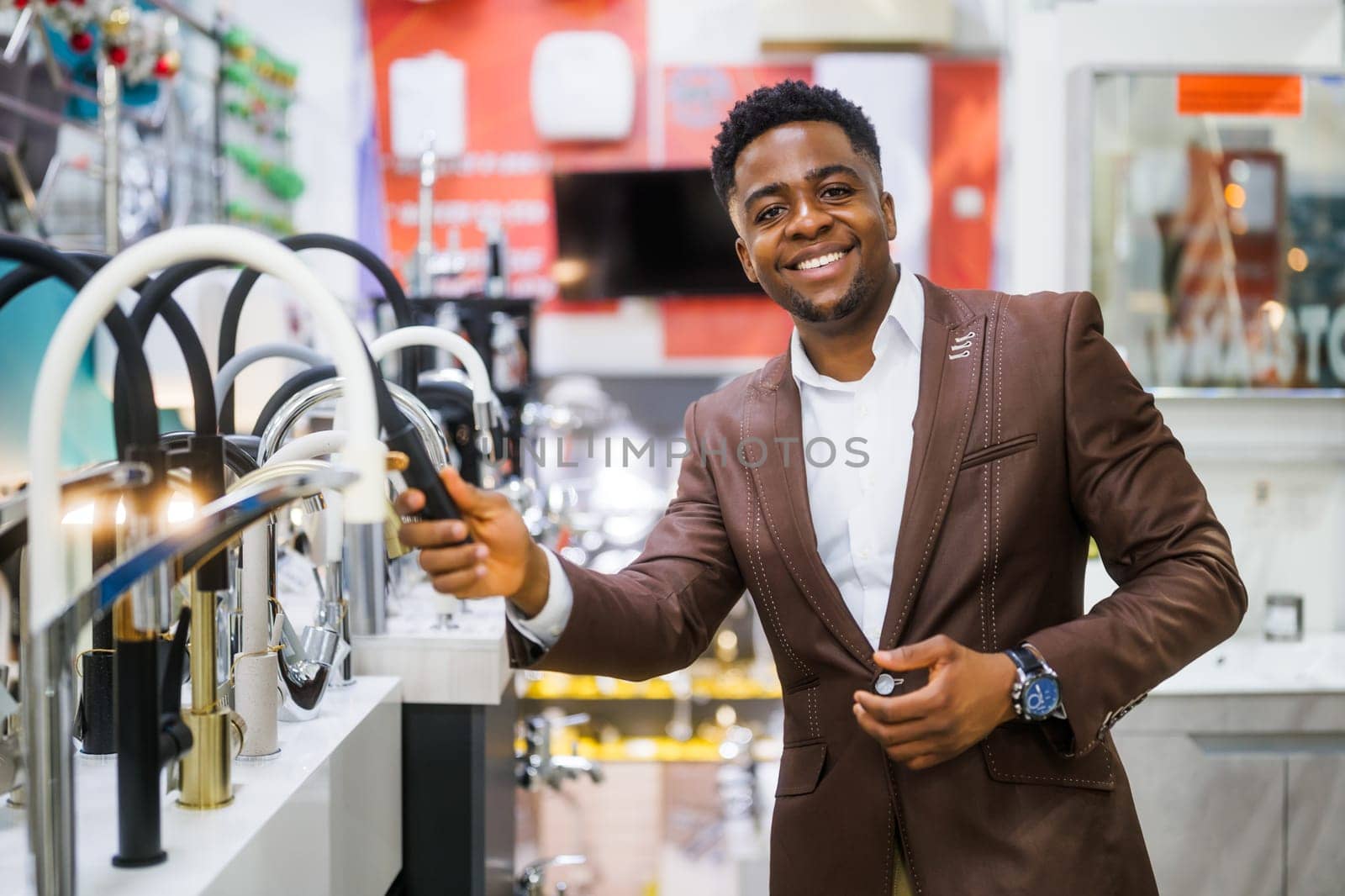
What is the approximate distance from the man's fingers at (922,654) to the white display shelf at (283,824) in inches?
23.9

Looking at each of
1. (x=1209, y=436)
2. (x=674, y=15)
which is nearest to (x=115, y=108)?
(x=674, y=15)

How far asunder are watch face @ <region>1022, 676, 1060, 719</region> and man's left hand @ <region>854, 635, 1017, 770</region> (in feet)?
0.15

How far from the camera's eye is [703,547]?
4.74ft

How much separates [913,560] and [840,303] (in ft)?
1.10

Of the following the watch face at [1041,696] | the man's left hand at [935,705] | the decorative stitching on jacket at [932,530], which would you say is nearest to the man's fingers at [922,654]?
the man's left hand at [935,705]

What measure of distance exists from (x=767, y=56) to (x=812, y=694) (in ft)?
12.6

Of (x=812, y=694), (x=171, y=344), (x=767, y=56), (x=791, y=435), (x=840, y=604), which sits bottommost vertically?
(x=812, y=694)

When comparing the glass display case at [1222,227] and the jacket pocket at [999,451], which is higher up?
the glass display case at [1222,227]

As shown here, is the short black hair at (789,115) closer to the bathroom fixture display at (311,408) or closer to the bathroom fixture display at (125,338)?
the bathroom fixture display at (311,408)

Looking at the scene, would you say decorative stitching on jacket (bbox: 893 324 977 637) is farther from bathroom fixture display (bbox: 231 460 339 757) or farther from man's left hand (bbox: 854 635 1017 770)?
bathroom fixture display (bbox: 231 460 339 757)

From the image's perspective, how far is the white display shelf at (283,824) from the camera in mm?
939

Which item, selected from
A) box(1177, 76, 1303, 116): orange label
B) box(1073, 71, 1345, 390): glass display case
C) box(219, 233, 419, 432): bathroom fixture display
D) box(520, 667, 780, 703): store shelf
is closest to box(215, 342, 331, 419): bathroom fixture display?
box(219, 233, 419, 432): bathroom fixture display

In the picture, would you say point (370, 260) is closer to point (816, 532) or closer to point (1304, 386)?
point (816, 532)

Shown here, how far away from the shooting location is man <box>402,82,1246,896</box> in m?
1.15
